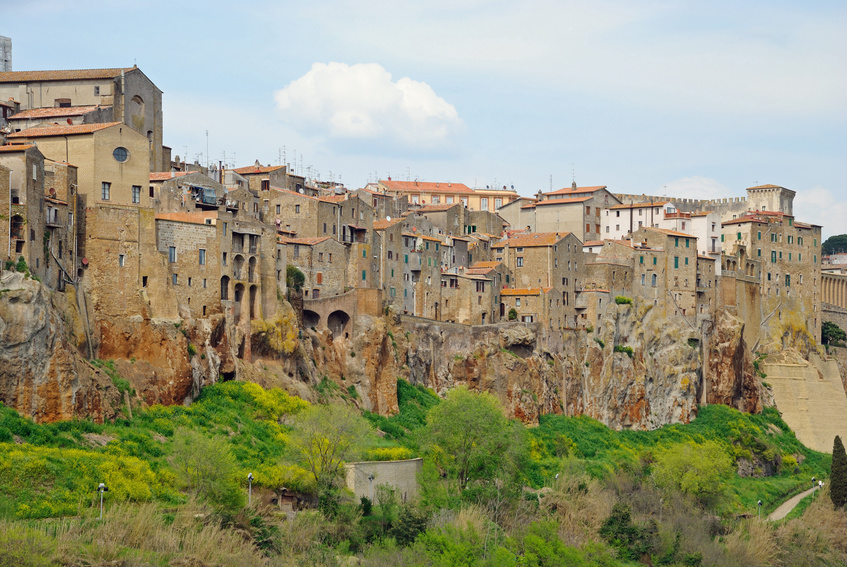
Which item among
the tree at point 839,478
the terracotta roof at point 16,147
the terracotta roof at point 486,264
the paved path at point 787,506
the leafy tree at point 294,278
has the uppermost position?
the terracotta roof at point 16,147

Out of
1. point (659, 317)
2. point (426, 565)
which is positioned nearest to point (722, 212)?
point (659, 317)

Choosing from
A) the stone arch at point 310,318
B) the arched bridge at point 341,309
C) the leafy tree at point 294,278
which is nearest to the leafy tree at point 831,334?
the arched bridge at point 341,309

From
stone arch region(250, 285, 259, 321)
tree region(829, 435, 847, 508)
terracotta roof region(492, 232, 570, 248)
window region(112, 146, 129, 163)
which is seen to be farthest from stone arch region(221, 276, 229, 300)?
tree region(829, 435, 847, 508)

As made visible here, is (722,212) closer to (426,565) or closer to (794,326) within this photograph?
(794,326)

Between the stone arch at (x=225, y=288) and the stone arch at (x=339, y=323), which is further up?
the stone arch at (x=225, y=288)

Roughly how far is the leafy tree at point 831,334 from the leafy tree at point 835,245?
52654 millimetres

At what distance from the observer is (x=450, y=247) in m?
98.8

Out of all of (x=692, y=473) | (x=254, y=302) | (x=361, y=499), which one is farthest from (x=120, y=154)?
(x=692, y=473)

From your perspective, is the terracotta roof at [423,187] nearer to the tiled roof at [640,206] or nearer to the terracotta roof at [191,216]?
the tiled roof at [640,206]

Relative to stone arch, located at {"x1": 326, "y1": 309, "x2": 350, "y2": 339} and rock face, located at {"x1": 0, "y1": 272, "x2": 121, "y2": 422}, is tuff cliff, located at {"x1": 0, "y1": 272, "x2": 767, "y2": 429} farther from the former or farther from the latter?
stone arch, located at {"x1": 326, "y1": 309, "x2": 350, "y2": 339}

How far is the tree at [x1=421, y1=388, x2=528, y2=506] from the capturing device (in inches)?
2857

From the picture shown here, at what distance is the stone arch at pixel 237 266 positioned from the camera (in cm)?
7269

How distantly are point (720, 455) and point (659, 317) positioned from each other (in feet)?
51.3

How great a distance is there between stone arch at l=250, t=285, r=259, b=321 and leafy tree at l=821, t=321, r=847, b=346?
6885cm
